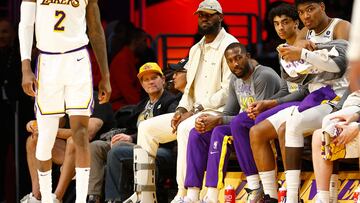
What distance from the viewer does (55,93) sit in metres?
6.21

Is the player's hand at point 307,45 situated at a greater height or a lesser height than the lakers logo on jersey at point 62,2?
lesser

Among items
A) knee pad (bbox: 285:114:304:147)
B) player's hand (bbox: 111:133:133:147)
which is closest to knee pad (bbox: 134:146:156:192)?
player's hand (bbox: 111:133:133:147)

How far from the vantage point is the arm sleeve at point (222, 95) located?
25.1 ft

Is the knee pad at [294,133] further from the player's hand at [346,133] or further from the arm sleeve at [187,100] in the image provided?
the arm sleeve at [187,100]

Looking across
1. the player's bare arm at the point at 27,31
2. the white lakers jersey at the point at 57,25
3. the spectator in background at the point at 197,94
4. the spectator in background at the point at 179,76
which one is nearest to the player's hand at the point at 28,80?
the player's bare arm at the point at 27,31

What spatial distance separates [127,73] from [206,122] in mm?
3002

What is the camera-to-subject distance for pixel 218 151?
23.0ft

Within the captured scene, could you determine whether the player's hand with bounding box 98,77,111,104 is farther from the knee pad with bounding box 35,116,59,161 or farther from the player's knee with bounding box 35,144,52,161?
the player's knee with bounding box 35,144,52,161

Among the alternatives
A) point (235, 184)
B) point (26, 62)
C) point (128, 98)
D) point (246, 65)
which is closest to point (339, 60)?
point (246, 65)

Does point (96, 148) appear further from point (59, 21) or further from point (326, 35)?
point (326, 35)

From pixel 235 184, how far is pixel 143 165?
0.89m

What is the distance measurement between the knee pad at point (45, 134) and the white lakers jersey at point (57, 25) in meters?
0.49

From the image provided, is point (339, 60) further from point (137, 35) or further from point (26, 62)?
point (137, 35)

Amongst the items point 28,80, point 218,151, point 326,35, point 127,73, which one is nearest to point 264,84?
point 218,151
